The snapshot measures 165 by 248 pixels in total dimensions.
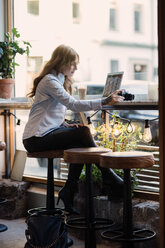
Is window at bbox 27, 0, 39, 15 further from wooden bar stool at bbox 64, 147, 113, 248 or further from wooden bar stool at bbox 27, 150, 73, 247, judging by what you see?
wooden bar stool at bbox 64, 147, 113, 248

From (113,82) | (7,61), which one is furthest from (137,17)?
(7,61)

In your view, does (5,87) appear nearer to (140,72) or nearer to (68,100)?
(68,100)

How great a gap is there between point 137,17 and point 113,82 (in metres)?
0.60

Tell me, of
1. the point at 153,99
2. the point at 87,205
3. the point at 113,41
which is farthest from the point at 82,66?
the point at 87,205

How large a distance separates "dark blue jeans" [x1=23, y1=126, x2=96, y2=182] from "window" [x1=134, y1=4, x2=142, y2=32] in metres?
1.02

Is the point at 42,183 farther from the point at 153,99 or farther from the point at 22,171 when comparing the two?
the point at 153,99

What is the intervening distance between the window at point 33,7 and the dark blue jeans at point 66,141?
179cm

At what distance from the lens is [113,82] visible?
3.79 m

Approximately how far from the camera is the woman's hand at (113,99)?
339 centimetres

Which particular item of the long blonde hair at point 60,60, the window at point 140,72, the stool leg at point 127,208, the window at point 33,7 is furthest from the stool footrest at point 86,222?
the window at point 33,7

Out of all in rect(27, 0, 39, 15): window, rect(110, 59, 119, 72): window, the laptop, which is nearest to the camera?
the laptop

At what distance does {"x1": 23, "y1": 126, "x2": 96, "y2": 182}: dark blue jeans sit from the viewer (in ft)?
11.4

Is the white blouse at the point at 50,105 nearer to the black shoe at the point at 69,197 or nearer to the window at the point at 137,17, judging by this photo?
the black shoe at the point at 69,197

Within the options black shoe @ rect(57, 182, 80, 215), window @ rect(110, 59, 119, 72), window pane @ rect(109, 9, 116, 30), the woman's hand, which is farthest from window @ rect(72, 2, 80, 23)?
black shoe @ rect(57, 182, 80, 215)
